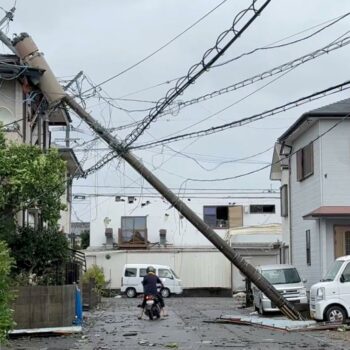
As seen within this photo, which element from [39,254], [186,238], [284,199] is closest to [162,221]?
[186,238]

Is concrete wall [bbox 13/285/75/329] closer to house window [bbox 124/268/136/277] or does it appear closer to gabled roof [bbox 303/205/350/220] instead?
gabled roof [bbox 303/205/350/220]

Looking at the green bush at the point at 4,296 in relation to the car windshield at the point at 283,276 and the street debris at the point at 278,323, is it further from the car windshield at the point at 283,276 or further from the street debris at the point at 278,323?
the car windshield at the point at 283,276

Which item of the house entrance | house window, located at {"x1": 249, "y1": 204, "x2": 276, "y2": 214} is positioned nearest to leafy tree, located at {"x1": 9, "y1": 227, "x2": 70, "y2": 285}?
the house entrance

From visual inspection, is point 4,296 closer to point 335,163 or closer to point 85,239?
point 335,163

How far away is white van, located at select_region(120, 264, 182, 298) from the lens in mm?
48469

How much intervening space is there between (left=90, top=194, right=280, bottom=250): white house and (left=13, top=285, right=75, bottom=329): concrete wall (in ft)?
118

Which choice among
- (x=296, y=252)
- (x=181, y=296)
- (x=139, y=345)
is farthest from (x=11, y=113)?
(x=181, y=296)

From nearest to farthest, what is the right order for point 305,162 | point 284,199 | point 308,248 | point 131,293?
point 308,248, point 305,162, point 284,199, point 131,293

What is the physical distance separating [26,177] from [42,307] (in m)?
3.77

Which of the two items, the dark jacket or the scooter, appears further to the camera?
the dark jacket

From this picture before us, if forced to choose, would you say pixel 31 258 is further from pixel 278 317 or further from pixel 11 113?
pixel 278 317

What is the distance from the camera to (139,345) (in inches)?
655

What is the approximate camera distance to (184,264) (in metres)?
53.4

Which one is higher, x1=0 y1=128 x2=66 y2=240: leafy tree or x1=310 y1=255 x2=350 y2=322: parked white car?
x1=0 y1=128 x2=66 y2=240: leafy tree
